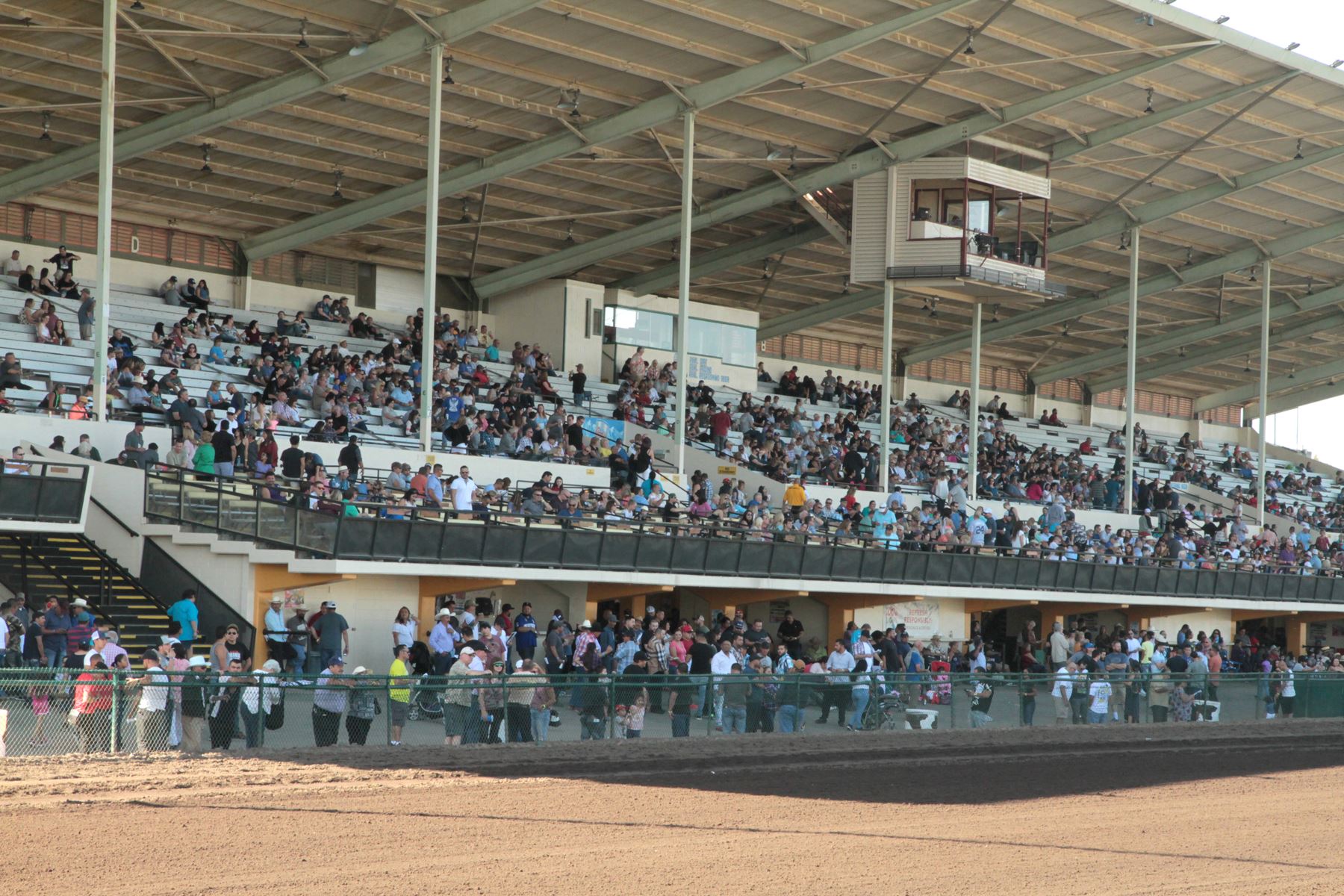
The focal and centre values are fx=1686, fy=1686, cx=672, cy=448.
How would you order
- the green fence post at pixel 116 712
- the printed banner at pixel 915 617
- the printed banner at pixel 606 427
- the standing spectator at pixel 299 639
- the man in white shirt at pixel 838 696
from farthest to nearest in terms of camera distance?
the printed banner at pixel 606 427
the printed banner at pixel 915 617
the man in white shirt at pixel 838 696
the standing spectator at pixel 299 639
the green fence post at pixel 116 712

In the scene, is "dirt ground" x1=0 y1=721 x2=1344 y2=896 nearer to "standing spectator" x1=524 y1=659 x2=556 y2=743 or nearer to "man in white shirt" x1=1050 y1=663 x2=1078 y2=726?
"standing spectator" x1=524 y1=659 x2=556 y2=743

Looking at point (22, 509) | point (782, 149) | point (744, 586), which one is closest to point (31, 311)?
point (22, 509)

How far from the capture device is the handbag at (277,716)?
17312mm

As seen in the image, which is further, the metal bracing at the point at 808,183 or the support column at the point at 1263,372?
the support column at the point at 1263,372

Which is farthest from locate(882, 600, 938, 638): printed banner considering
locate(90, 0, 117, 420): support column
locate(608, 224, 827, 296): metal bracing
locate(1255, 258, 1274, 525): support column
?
locate(1255, 258, 1274, 525): support column

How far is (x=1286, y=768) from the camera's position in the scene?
23.2 metres

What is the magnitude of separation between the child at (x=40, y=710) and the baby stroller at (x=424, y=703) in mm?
3892

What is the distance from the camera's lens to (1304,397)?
70500 mm

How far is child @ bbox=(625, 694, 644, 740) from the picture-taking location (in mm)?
20594

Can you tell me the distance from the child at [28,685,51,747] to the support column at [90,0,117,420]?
11.8 metres

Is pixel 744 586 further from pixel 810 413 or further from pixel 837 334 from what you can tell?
pixel 837 334

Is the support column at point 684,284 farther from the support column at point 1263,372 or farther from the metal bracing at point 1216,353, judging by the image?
the metal bracing at point 1216,353

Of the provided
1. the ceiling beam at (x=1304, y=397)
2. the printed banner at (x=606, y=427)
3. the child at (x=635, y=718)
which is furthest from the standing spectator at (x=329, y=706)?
the ceiling beam at (x=1304, y=397)

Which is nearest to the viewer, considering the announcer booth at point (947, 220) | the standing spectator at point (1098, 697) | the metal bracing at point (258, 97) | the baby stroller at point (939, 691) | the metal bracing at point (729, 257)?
the baby stroller at point (939, 691)
